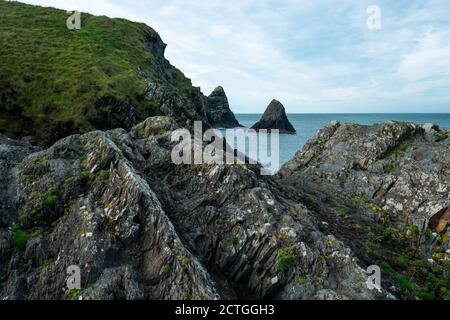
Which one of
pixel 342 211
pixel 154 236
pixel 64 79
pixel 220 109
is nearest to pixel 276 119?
pixel 220 109

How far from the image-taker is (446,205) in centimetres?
2109

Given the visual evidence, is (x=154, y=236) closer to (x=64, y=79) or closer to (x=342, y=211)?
(x=342, y=211)

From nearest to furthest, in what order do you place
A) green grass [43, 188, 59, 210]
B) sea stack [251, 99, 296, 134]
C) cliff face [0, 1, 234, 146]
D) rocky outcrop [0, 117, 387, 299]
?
rocky outcrop [0, 117, 387, 299] < green grass [43, 188, 59, 210] < cliff face [0, 1, 234, 146] < sea stack [251, 99, 296, 134]

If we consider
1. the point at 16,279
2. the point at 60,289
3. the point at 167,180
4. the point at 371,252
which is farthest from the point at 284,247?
the point at 16,279

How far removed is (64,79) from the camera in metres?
62.9

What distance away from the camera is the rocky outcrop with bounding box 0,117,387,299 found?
1312 centimetres

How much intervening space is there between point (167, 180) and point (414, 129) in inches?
773

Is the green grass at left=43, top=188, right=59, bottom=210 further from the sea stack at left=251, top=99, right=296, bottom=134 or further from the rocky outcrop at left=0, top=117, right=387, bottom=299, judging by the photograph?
the sea stack at left=251, top=99, right=296, bottom=134

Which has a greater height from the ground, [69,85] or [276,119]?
[69,85]

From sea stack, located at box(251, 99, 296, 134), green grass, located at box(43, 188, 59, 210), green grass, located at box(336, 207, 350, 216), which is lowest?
green grass, located at box(336, 207, 350, 216)

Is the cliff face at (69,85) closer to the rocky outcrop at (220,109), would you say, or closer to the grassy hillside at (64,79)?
the grassy hillside at (64,79)

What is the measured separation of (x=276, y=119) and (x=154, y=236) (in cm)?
17112

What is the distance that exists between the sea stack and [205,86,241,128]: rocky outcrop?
16.7 meters

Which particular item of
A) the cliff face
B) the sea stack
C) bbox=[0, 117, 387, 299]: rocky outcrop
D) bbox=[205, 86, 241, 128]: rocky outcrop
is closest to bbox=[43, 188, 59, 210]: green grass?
bbox=[0, 117, 387, 299]: rocky outcrop
